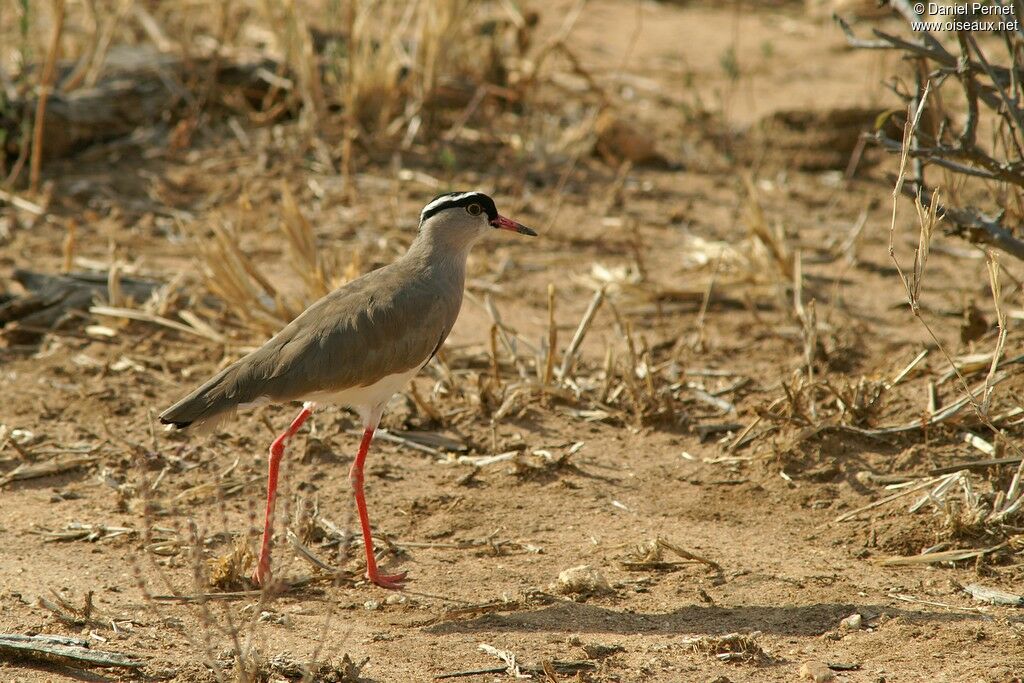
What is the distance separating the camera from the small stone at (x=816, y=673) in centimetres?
412

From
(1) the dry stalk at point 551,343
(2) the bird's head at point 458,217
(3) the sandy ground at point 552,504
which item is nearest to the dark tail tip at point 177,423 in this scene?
(3) the sandy ground at point 552,504

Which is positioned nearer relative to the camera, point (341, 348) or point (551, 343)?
point (341, 348)

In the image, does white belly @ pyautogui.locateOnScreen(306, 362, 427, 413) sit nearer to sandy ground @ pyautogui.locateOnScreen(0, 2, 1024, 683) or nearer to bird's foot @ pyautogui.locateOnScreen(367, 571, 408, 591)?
sandy ground @ pyautogui.locateOnScreen(0, 2, 1024, 683)

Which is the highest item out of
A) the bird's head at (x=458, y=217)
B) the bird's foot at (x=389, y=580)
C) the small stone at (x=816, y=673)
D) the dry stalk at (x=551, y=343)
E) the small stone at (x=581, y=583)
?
the bird's head at (x=458, y=217)

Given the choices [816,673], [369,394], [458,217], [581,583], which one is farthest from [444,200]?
[816,673]

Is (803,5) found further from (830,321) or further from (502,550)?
(502,550)

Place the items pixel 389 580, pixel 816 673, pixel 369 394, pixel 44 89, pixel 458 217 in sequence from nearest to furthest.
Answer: pixel 816 673, pixel 389 580, pixel 369 394, pixel 458 217, pixel 44 89

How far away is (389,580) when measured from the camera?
4.96m

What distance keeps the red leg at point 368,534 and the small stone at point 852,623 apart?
173 centimetres

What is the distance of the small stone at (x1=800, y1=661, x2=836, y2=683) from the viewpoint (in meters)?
4.12

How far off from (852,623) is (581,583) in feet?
3.38

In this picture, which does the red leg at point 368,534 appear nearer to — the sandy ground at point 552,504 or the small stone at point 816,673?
the sandy ground at point 552,504

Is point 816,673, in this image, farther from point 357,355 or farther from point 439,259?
point 439,259

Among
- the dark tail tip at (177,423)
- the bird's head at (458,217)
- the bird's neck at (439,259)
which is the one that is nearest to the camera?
the dark tail tip at (177,423)
